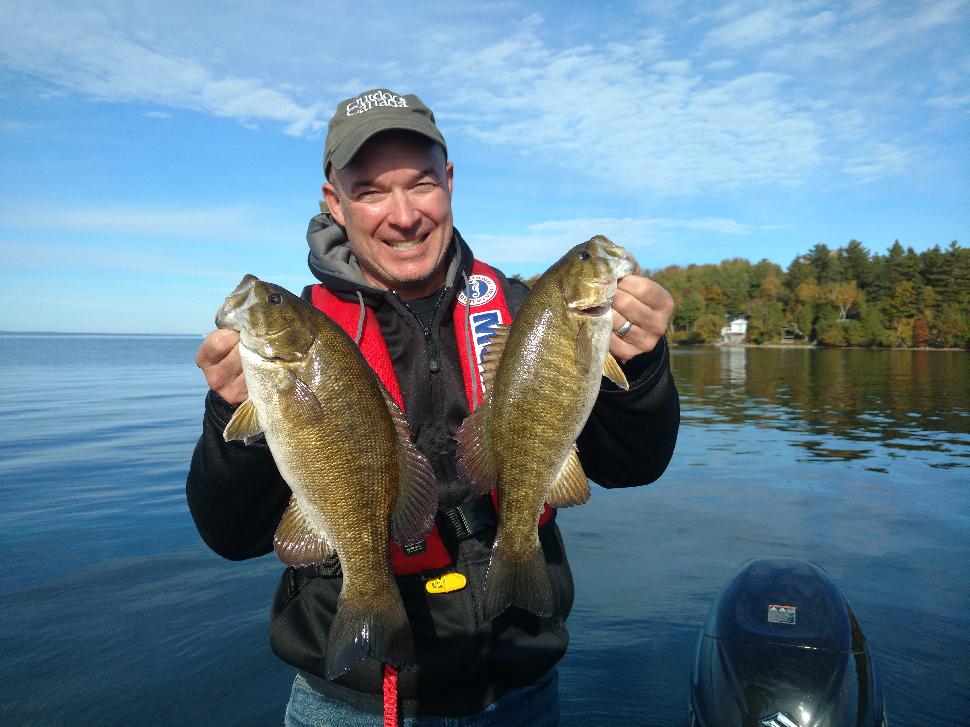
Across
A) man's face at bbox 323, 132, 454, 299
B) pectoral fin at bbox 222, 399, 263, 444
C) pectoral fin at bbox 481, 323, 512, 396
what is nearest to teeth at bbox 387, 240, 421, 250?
man's face at bbox 323, 132, 454, 299

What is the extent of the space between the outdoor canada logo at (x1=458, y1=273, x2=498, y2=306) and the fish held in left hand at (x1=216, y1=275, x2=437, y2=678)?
0.95m

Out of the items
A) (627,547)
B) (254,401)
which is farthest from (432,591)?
(627,547)

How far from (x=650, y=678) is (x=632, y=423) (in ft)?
16.3

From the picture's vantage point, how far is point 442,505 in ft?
10.5

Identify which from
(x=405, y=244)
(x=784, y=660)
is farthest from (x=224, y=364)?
(x=784, y=660)

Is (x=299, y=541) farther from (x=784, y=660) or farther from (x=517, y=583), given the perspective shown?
(x=784, y=660)

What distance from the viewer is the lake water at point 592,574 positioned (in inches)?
268

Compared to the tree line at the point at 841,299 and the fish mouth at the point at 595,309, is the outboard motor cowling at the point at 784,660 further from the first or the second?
the tree line at the point at 841,299

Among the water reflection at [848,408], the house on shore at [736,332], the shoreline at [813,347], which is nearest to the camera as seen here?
the water reflection at [848,408]

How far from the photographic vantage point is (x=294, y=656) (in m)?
3.15

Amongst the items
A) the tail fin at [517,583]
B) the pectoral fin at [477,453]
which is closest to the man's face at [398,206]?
the pectoral fin at [477,453]

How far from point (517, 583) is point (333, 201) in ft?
7.57

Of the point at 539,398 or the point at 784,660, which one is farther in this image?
the point at 784,660

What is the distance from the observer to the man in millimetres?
3027
